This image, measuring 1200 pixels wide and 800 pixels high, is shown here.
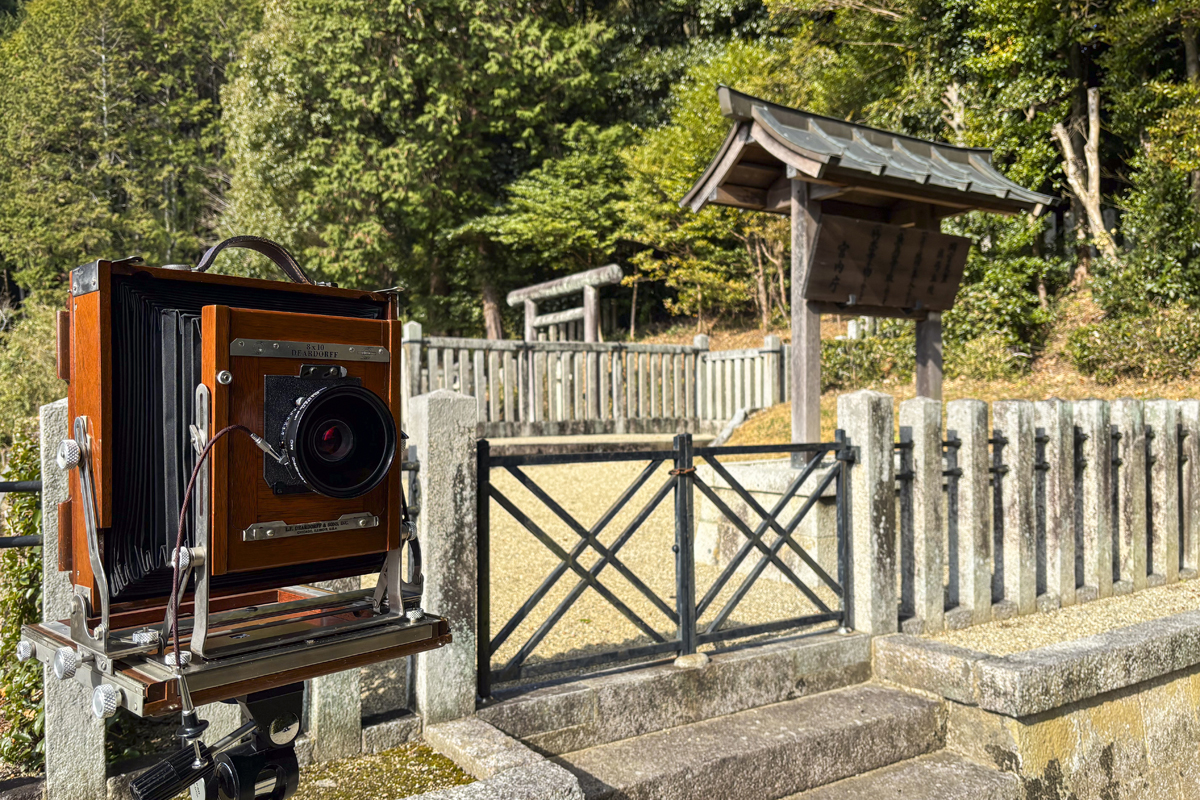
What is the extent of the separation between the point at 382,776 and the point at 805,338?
14.4 feet

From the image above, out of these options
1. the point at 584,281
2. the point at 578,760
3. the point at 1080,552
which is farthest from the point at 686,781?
the point at 584,281

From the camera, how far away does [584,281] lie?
489 inches

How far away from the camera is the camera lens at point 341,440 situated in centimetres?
174

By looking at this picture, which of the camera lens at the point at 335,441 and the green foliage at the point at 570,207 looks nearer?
the camera lens at the point at 335,441

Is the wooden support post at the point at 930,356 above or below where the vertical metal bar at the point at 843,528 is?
above

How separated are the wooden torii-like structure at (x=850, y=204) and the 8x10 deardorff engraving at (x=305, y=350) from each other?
4415 millimetres

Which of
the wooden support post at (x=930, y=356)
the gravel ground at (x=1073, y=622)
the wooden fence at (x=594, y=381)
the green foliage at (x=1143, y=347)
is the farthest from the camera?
the wooden fence at (x=594, y=381)

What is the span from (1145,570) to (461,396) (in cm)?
492

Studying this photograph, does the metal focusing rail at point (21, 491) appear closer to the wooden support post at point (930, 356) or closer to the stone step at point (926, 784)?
the stone step at point (926, 784)

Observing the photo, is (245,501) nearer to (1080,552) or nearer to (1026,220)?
(1080,552)

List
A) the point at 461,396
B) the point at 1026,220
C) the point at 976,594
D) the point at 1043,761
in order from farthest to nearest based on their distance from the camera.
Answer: the point at 1026,220, the point at 976,594, the point at 1043,761, the point at 461,396

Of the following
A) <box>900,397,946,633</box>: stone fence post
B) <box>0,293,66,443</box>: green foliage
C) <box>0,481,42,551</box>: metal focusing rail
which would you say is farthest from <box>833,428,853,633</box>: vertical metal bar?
<box>0,293,66,443</box>: green foliage

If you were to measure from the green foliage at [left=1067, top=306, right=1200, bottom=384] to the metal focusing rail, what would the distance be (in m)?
11.2

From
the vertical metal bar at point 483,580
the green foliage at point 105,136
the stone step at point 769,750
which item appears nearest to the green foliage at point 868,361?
the stone step at point 769,750
